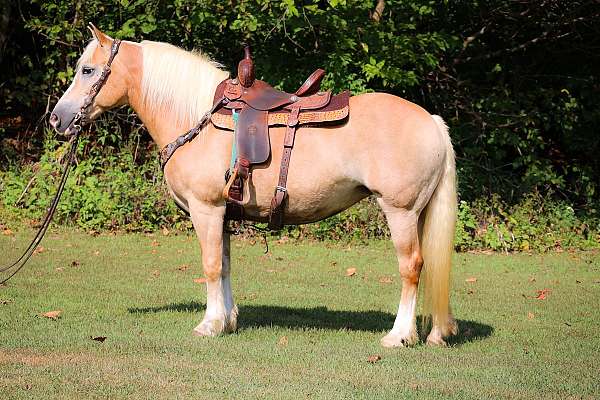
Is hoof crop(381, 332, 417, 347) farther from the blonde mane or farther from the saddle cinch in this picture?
the blonde mane

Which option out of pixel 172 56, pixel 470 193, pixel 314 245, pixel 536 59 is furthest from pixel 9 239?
pixel 536 59

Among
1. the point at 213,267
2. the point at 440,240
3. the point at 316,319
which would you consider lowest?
the point at 316,319

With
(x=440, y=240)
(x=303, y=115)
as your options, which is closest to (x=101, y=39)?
(x=303, y=115)

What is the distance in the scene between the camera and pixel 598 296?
915 centimetres

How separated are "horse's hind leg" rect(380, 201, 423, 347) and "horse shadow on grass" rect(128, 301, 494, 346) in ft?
1.48

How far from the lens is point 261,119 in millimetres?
6227

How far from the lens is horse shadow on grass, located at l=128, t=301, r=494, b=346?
686 centimetres

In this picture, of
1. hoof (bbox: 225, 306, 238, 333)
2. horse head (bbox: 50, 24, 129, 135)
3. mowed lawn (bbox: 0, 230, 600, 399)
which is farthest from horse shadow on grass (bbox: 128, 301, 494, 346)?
horse head (bbox: 50, 24, 129, 135)

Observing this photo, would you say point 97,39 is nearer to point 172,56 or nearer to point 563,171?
point 172,56

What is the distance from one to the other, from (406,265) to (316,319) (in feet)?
4.57

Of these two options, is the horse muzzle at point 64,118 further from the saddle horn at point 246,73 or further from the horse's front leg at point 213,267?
the saddle horn at point 246,73

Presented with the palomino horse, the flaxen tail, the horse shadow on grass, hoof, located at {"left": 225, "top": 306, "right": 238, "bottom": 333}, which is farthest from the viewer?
the horse shadow on grass

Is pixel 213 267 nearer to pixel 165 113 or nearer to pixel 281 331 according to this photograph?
pixel 281 331

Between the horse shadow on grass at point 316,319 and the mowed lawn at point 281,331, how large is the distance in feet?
0.06
